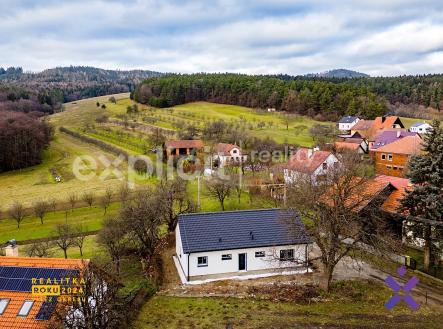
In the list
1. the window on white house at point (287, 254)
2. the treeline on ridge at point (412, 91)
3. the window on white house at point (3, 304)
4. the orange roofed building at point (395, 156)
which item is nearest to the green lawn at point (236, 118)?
the orange roofed building at point (395, 156)

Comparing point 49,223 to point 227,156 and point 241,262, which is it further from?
point 227,156

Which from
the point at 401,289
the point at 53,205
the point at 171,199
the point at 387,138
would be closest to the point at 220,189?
the point at 171,199

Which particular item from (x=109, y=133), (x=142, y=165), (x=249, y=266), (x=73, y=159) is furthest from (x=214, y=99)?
(x=249, y=266)

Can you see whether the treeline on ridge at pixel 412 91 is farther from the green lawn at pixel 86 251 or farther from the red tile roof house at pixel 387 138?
the green lawn at pixel 86 251

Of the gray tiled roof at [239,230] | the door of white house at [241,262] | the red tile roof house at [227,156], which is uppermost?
the red tile roof house at [227,156]

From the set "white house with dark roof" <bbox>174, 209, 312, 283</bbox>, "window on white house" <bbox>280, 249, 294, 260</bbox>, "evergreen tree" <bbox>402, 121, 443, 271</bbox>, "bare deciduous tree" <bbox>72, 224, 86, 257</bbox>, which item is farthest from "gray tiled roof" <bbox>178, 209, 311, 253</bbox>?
"bare deciduous tree" <bbox>72, 224, 86, 257</bbox>

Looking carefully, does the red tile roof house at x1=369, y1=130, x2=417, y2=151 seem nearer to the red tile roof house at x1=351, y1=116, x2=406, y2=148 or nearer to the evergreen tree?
the red tile roof house at x1=351, y1=116, x2=406, y2=148
